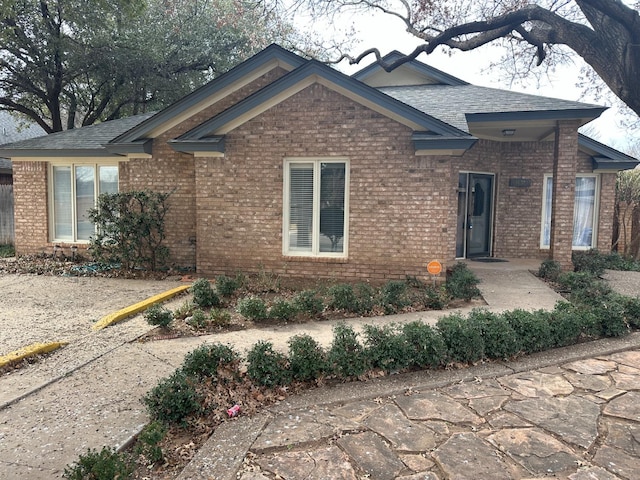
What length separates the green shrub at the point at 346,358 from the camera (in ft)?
13.9

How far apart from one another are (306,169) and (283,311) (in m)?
3.45

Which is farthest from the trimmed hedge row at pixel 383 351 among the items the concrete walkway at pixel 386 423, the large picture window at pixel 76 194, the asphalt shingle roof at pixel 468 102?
the large picture window at pixel 76 194

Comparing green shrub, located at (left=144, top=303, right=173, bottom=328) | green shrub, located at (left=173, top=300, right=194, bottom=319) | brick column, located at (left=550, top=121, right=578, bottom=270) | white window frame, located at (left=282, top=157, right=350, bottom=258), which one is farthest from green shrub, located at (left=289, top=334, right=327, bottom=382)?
brick column, located at (left=550, top=121, right=578, bottom=270)

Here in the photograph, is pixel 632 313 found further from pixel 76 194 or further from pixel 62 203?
pixel 62 203

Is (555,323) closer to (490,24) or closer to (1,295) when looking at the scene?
(490,24)

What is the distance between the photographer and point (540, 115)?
344 inches

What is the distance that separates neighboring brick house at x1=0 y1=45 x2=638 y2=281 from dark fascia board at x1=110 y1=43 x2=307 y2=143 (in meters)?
0.03

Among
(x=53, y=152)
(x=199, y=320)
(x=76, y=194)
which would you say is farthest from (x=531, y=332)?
(x=53, y=152)

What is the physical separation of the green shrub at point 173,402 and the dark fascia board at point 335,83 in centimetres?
591

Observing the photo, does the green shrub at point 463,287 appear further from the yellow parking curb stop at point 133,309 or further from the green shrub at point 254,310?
the yellow parking curb stop at point 133,309

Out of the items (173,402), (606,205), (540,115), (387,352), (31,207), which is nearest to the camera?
(173,402)

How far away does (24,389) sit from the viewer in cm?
402

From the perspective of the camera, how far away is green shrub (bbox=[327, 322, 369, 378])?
4227 millimetres

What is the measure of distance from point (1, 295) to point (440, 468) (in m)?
7.94
